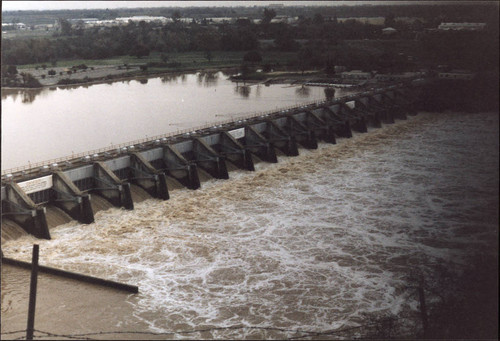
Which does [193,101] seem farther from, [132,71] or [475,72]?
[475,72]

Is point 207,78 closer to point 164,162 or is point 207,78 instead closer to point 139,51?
point 139,51

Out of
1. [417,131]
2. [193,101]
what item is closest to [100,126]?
[193,101]

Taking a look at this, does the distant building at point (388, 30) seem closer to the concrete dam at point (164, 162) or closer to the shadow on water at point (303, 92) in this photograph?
the concrete dam at point (164, 162)

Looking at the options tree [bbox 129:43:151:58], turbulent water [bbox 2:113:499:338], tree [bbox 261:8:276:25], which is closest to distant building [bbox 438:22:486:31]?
turbulent water [bbox 2:113:499:338]

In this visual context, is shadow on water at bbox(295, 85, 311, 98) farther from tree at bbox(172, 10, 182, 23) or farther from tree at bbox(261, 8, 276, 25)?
tree at bbox(172, 10, 182, 23)

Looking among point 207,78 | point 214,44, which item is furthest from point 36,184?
point 214,44

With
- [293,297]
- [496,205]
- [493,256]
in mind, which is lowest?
[293,297]
